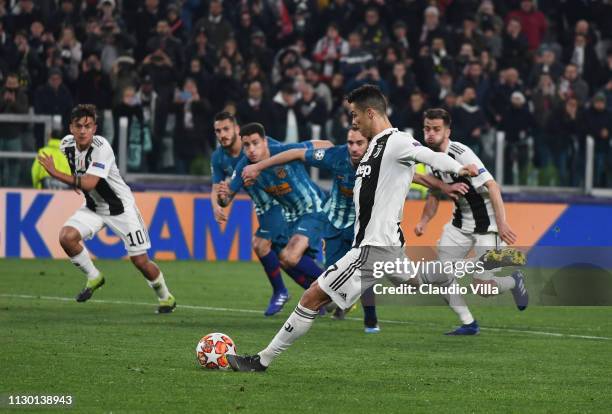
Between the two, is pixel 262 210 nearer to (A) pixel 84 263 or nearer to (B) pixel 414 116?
(A) pixel 84 263

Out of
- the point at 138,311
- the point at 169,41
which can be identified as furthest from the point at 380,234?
the point at 169,41

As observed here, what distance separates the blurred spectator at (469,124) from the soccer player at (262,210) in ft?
26.9

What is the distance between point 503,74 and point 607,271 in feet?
22.2

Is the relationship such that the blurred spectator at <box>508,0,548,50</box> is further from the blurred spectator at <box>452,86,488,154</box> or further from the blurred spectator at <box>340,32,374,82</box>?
the blurred spectator at <box>452,86,488,154</box>

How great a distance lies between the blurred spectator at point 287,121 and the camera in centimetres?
2225

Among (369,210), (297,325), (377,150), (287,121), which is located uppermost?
(377,150)

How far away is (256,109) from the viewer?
22234mm

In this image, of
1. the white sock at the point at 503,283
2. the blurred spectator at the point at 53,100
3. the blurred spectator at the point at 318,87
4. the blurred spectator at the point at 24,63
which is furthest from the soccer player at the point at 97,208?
the blurred spectator at the point at 318,87

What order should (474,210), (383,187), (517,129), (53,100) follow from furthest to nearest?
(517,129), (53,100), (474,210), (383,187)

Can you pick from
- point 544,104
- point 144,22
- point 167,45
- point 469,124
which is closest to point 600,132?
point 544,104

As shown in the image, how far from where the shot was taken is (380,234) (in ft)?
30.9

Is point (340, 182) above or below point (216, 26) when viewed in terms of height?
below

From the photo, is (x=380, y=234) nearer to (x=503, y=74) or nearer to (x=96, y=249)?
(x=96, y=249)

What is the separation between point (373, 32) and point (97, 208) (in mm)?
11714
